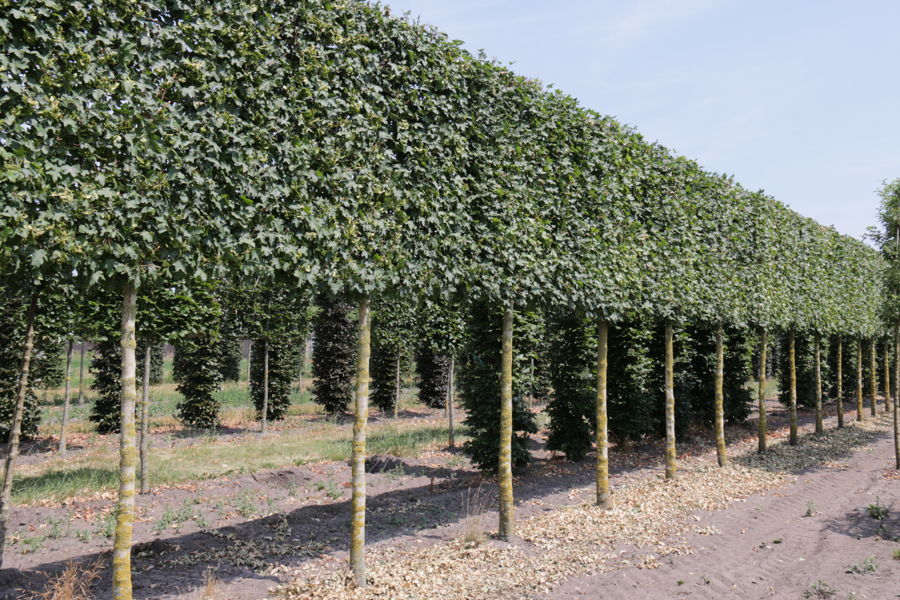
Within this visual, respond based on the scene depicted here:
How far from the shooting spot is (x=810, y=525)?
10789mm

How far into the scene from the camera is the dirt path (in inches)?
294

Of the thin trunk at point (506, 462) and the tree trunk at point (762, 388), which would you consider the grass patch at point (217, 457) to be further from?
the tree trunk at point (762, 388)

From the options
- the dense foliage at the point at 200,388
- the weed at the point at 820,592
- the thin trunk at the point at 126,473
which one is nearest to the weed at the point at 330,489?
the thin trunk at the point at 126,473

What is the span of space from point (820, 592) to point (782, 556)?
66.2 inches

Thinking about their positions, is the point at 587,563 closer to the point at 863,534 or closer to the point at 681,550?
the point at 681,550

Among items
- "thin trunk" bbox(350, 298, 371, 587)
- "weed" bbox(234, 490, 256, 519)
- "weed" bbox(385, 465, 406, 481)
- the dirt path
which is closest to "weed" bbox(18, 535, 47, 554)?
"weed" bbox(234, 490, 256, 519)

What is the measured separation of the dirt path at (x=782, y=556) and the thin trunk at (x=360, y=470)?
2673 millimetres

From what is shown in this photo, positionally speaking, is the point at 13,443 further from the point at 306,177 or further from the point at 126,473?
the point at 306,177

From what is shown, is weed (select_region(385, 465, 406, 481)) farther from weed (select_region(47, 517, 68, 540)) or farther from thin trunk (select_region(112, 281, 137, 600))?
thin trunk (select_region(112, 281, 137, 600))

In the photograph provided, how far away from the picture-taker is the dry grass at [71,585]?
5.94 metres

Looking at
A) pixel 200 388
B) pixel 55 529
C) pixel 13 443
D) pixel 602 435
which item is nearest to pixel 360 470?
pixel 13 443

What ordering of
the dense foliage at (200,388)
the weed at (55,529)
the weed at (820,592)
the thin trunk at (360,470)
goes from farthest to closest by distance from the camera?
1. the dense foliage at (200,388)
2. the weed at (55,529)
3. the weed at (820,592)
4. the thin trunk at (360,470)

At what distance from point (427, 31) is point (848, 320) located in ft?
74.6

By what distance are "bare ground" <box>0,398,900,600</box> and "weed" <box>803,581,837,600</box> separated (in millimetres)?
136
